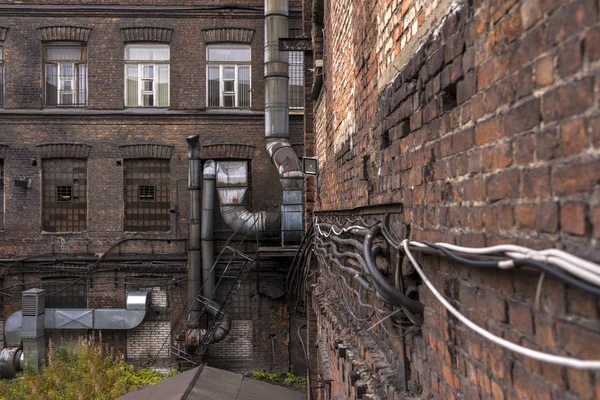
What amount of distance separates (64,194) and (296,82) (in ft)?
22.6

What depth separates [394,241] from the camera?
8.66 feet

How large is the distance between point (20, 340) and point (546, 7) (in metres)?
14.5

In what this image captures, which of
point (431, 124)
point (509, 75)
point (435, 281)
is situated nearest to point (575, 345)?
point (509, 75)

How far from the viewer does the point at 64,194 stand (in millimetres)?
13484

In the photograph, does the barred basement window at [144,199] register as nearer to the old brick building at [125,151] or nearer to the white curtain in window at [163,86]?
the old brick building at [125,151]

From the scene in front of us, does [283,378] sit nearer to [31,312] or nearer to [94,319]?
[94,319]

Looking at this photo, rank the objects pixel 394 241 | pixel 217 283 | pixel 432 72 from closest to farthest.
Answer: pixel 432 72 < pixel 394 241 < pixel 217 283

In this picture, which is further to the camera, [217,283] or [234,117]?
[234,117]

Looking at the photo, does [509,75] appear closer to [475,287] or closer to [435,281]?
[475,287]

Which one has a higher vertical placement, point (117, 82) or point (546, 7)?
point (117, 82)

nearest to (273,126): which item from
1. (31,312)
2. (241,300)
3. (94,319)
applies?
(241,300)

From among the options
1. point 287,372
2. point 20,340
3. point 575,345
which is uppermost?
point 575,345

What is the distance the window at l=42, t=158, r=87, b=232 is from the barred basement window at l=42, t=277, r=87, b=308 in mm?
1423

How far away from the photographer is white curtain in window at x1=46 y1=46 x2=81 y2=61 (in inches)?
538
